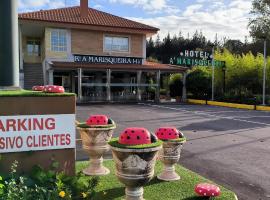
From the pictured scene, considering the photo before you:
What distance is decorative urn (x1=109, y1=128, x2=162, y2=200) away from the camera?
14.9 ft

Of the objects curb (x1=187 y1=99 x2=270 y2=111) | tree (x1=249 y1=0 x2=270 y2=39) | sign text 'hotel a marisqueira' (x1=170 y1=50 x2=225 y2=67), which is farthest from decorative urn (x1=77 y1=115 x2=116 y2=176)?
tree (x1=249 y1=0 x2=270 y2=39)

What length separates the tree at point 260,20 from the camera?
4859 cm

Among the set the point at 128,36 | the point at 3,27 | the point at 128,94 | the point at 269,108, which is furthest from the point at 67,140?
the point at 128,36

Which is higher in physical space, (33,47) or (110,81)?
(33,47)

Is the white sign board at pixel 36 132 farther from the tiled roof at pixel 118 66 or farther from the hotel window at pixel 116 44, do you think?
the hotel window at pixel 116 44

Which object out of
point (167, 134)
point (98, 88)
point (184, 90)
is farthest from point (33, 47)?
point (167, 134)

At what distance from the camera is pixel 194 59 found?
29.5 metres

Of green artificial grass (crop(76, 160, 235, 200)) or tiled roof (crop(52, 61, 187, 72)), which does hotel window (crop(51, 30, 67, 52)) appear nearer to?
tiled roof (crop(52, 61, 187, 72))

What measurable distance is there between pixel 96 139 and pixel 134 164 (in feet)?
6.92

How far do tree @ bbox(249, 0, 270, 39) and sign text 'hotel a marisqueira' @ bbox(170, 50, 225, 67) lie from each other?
21.2 meters

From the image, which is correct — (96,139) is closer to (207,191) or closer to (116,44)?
(207,191)

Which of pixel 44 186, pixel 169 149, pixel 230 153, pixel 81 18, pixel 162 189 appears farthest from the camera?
pixel 81 18

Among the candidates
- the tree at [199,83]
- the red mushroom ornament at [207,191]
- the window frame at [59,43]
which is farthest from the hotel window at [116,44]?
the red mushroom ornament at [207,191]

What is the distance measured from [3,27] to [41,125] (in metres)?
1.66
